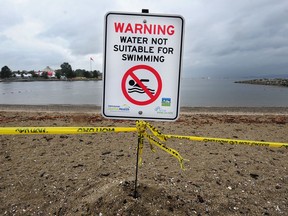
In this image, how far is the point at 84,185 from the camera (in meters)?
3.73

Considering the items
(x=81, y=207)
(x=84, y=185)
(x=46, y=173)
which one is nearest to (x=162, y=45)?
(x=81, y=207)

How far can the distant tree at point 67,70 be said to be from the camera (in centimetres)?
15636

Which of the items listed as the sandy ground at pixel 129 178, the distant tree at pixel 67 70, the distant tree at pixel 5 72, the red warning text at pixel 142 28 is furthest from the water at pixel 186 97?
the distant tree at pixel 67 70

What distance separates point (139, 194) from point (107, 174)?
3.87 feet

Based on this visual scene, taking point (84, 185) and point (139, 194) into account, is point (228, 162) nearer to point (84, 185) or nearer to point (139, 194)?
point (139, 194)

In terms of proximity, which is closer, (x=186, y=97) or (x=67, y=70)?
(x=186, y=97)

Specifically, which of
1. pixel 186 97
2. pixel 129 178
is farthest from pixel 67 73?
pixel 129 178

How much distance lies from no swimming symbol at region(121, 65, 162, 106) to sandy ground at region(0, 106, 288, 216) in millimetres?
1553

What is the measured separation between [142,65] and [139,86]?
23 centimetres

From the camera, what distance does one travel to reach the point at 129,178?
3.91m

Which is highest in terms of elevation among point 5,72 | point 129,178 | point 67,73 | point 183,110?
point 67,73

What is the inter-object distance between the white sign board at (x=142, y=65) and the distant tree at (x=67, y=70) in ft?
540

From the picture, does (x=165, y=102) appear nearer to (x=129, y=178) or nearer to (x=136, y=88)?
(x=136, y=88)

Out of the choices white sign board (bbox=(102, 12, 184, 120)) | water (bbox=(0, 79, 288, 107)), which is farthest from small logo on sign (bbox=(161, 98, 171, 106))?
water (bbox=(0, 79, 288, 107))
